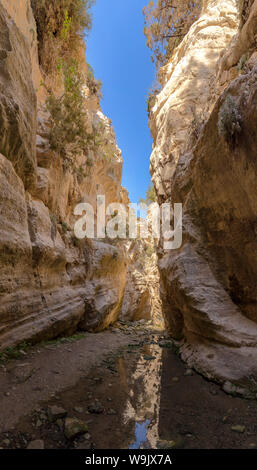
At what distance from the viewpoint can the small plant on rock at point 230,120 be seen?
3918 millimetres

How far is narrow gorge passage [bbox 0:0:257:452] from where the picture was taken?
300cm

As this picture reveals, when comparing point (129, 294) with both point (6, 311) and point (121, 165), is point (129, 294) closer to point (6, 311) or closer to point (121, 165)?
point (121, 165)

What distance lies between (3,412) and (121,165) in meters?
15.2

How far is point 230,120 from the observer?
158 inches

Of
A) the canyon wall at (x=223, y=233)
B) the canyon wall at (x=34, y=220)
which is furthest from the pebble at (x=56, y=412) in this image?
the canyon wall at (x=223, y=233)

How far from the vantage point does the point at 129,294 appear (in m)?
17.0

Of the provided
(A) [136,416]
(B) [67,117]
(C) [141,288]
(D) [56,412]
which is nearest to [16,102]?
(B) [67,117]

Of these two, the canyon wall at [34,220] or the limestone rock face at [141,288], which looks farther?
the limestone rock face at [141,288]

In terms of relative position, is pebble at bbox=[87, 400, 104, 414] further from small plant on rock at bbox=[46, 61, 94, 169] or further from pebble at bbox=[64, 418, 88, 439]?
small plant on rock at bbox=[46, 61, 94, 169]

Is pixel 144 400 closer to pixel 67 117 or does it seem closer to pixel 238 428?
pixel 238 428

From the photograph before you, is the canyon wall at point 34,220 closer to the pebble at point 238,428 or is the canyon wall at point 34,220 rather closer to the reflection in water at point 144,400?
the reflection in water at point 144,400

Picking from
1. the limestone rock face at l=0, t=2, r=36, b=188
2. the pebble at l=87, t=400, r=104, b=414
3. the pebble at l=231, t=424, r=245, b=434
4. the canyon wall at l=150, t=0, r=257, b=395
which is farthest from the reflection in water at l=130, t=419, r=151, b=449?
the limestone rock face at l=0, t=2, r=36, b=188

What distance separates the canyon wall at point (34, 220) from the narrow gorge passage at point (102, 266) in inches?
1.5

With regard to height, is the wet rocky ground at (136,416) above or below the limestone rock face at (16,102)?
below
